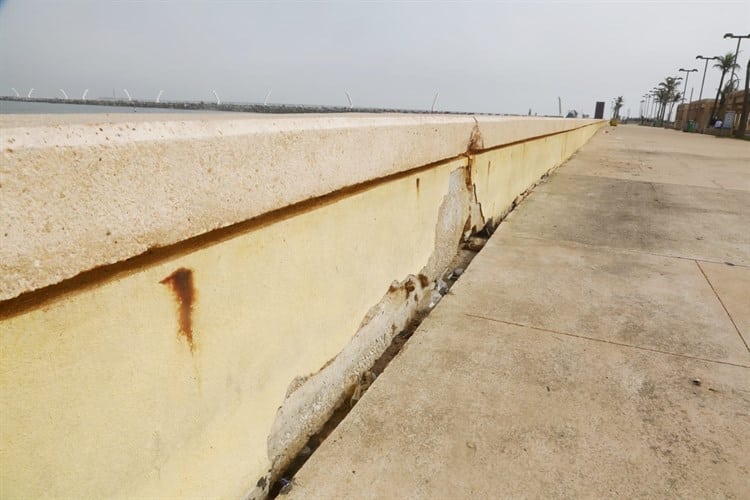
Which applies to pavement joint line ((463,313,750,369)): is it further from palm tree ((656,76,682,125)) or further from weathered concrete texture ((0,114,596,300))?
palm tree ((656,76,682,125))

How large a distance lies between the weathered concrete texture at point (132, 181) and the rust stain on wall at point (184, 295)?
3.6 inches

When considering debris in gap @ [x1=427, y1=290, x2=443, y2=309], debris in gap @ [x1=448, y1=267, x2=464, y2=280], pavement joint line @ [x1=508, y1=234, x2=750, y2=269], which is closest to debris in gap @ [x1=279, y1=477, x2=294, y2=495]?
debris in gap @ [x1=427, y1=290, x2=443, y2=309]

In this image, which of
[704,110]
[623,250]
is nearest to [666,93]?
[704,110]

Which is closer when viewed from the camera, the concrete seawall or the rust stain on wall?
the concrete seawall

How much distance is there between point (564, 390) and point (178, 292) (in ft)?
5.01

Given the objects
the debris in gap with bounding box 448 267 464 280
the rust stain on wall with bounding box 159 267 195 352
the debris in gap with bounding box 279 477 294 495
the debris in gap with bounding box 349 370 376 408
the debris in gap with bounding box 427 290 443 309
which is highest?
the rust stain on wall with bounding box 159 267 195 352

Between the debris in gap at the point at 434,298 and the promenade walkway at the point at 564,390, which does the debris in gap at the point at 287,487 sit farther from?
the debris in gap at the point at 434,298

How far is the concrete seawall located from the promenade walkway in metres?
0.31

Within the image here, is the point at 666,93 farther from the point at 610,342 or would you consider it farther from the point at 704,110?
the point at 610,342

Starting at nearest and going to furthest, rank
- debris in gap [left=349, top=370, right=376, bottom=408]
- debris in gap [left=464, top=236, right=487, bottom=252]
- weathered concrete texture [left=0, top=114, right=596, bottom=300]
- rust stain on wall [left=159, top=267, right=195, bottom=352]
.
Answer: weathered concrete texture [left=0, top=114, right=596, bottom=300], rust stain on wall [left=159, top=267, right=195, bottom=352], debris in gap [left=349, top=370, right=376, bottom=408], debris in gap [left=464, top=236, right=487, bottom=252]

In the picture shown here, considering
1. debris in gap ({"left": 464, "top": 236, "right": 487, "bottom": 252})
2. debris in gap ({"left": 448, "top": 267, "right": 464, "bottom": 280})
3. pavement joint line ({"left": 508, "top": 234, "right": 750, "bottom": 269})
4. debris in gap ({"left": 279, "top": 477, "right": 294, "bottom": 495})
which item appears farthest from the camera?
debris in gap ({"left": 464, "top": 236, "right": 487, "bottom": 252})

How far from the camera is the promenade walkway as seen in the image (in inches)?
57.0

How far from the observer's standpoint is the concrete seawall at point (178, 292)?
77cm

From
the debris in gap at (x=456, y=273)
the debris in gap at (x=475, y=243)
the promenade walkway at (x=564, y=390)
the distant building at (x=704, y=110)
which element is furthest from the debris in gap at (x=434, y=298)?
the distant building at (x=704, y=110)
